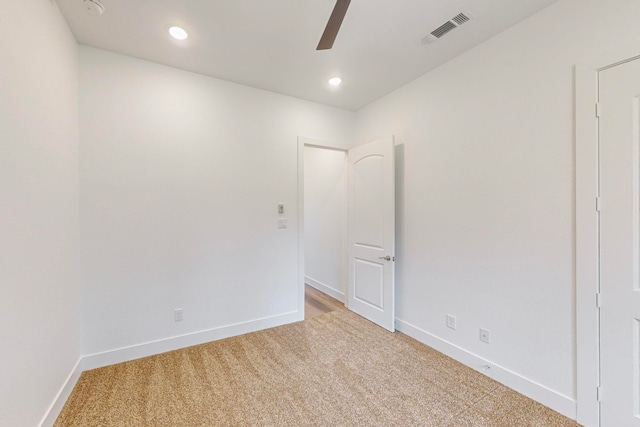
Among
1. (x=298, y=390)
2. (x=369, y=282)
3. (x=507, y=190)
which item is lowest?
(x=298, y=390)

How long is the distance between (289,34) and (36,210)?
2.06m

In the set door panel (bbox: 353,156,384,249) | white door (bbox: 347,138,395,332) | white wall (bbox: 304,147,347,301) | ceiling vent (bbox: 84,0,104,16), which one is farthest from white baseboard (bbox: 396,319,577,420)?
ceiling vent (bbox: 84,0,104,16)

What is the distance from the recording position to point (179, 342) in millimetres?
2570

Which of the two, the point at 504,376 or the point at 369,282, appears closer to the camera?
the point at 504,376

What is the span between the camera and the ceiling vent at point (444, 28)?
192 centimetres

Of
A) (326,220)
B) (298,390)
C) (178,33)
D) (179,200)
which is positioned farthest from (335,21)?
(326,220)

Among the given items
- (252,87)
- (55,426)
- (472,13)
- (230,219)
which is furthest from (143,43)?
(55,426)

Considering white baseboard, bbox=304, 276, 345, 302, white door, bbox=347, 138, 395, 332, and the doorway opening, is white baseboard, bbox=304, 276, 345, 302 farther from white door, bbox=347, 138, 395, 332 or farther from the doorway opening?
white door, bbox=347, 138, 395, 332

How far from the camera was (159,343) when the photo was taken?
97.9 inches

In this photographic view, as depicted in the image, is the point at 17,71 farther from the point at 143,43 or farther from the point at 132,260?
the point at 132,260

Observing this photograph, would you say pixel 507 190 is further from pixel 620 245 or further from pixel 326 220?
pixel 326 220

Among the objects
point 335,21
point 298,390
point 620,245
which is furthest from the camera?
point 298,390

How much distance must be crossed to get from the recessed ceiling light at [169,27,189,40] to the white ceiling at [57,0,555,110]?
0.04 m

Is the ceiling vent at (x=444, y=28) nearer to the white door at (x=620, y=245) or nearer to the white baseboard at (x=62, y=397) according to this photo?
the white door at (x=620, y=245)
